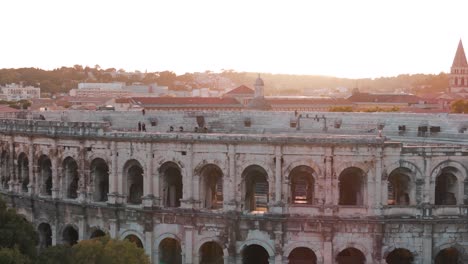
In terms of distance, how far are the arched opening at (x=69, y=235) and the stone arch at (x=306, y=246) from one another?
41.4 ft

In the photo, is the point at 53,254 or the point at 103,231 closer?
the point at 53,254

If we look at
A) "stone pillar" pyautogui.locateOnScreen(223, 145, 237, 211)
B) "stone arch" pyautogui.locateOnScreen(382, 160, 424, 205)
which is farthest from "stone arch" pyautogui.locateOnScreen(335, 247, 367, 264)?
"stone pillar" pyautogui.locateOnScreen(223, 145, 237, 211)

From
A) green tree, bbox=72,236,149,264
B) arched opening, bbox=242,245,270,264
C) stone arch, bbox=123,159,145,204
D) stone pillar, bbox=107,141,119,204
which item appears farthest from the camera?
stone arch, bbox=123,159,145,204

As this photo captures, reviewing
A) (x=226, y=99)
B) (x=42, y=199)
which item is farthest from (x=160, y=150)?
(x=226, y=99)

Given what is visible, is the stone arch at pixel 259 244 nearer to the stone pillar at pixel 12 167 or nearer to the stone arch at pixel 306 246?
the stone arch at pixel 306 246

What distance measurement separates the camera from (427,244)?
3453cm

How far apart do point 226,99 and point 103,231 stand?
5812 cm

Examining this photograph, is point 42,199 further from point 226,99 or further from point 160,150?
point 226,99

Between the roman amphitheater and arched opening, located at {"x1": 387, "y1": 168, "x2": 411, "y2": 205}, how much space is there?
10 centimetres

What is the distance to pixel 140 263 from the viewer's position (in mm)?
27734

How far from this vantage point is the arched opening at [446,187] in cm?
3541

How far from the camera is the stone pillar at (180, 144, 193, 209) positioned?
36.4 meters

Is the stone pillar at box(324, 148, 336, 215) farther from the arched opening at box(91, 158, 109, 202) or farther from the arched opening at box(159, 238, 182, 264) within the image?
the arched opening at box(91, 158, 109, 202)

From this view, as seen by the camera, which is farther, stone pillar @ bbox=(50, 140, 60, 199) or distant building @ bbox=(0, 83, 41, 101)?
distant building @ bbox=(0, 83, 41, 101)
